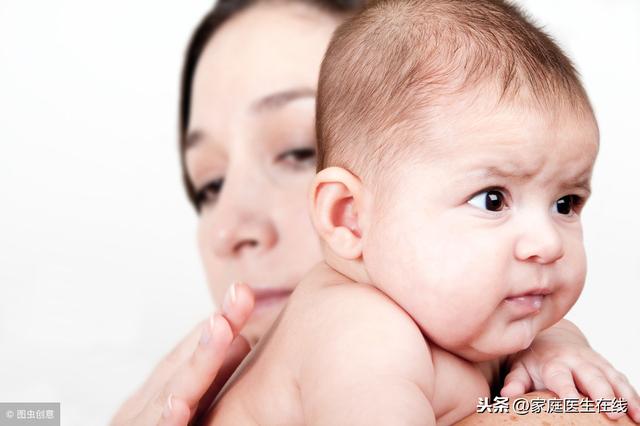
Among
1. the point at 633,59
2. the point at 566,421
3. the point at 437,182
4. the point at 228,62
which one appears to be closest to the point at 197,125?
the point at 228,62

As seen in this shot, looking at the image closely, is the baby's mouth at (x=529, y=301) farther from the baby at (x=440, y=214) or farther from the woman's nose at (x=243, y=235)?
the woman's nose at (x=243, y=235)

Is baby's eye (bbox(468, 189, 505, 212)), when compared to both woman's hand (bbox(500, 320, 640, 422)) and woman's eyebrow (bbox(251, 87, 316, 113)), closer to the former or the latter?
woman's hand (bbox(500, 320, 640, 422))

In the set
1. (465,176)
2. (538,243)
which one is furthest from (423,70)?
(538,243)

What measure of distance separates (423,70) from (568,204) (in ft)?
1.06

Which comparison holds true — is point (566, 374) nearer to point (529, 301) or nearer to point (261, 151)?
point (529, 301)

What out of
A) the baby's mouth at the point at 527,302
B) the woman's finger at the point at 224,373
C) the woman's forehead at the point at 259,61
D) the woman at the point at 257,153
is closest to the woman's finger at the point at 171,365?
the woman at the point at 257,153

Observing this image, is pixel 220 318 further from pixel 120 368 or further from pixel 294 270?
pixel 120 368

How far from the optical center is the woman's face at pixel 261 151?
2.12 m

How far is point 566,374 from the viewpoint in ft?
4.66

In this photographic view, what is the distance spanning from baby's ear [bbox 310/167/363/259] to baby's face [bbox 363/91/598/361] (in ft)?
0.20

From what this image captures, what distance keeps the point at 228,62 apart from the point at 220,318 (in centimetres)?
108

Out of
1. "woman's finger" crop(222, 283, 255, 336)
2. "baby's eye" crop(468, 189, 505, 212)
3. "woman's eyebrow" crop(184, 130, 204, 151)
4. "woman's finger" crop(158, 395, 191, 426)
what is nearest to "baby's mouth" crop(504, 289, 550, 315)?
"baby's eye" crop(468, 189, 505, 212)

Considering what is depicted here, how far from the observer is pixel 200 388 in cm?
152

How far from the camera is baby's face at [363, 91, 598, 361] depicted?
123cm
